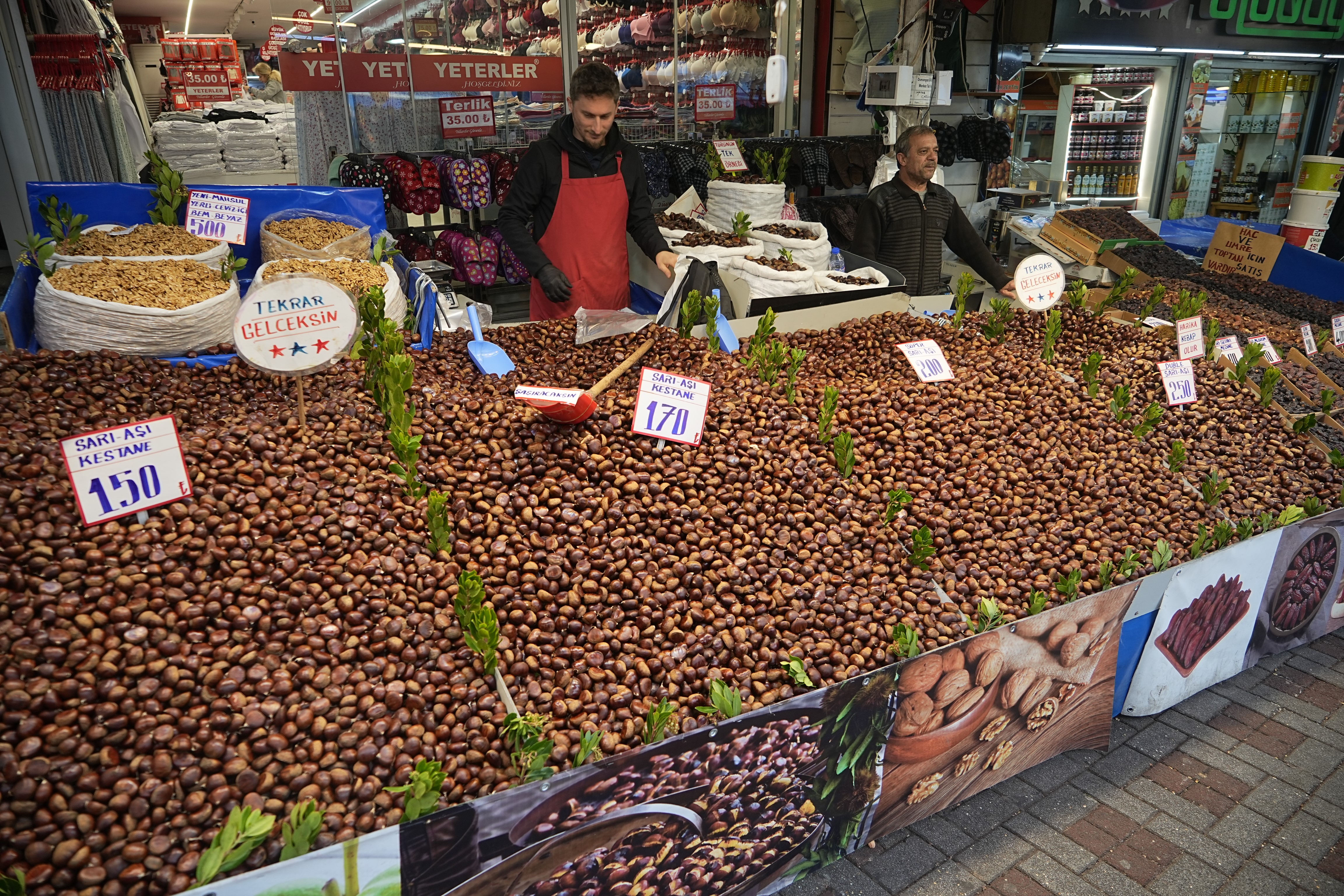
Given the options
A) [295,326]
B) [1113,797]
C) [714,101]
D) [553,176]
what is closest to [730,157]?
[714,101]

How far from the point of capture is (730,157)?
17.8 ft

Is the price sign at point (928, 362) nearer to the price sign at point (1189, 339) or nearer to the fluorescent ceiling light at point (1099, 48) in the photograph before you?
the price sign at point (1189, 339)

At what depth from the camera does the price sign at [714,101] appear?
6609 mm

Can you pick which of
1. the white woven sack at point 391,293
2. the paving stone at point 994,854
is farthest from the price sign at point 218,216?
the paving stone at point 994,854

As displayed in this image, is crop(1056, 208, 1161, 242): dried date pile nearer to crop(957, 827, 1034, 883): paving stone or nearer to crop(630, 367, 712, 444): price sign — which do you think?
crop(630, 367, 712, 444): price sign

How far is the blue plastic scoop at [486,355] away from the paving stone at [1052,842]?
6.59 feet

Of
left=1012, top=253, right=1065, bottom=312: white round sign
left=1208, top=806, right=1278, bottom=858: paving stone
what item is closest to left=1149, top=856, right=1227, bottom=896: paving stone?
left=1208, top=806, right=1278, bottom=858: paving stone

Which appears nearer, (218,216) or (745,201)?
(218,216)

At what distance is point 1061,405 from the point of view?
2910 millimetres

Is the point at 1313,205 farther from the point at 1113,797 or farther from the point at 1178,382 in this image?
the point at 1113,797

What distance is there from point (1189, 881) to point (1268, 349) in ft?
8.70

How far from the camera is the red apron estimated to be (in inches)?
156

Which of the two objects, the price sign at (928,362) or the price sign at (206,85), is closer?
the price sign at (928,362)

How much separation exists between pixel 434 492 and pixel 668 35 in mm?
5922
